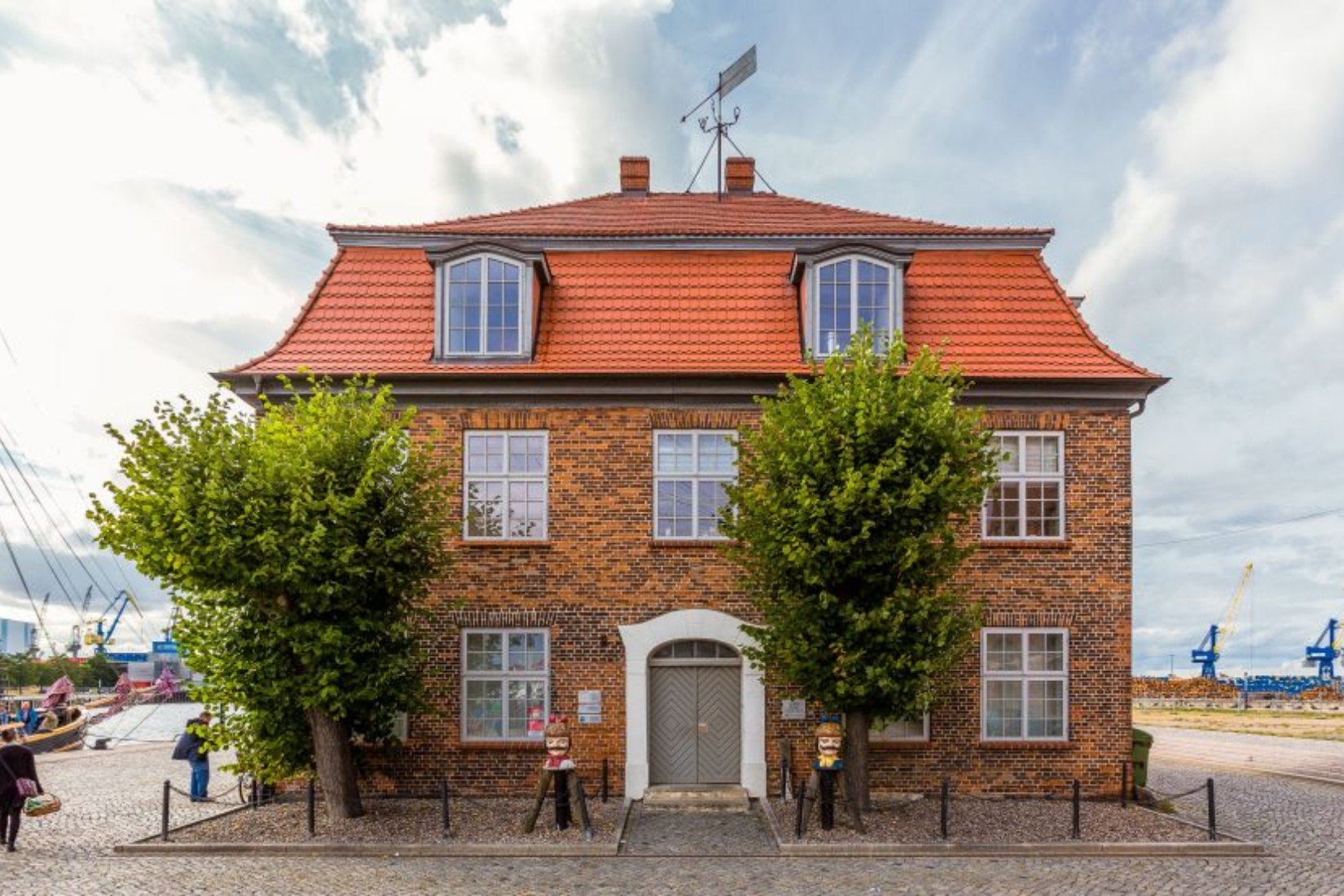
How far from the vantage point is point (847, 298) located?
56.1 feet

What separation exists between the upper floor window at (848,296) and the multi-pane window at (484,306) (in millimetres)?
4836

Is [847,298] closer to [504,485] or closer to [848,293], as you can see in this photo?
[848,293]

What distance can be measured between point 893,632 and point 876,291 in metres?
6.15

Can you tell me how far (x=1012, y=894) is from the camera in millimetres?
10992

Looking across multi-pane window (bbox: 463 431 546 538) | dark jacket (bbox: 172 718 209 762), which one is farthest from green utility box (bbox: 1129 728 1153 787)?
dark jacket (bbox: 172 718 209 762)

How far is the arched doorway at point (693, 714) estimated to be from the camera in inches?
645

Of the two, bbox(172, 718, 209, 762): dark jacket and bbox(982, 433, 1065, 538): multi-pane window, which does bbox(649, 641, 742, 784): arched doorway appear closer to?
bbox(982, 433, 1065, 538): multi-pane window

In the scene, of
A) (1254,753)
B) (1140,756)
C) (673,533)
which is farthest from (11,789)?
(1254,753)

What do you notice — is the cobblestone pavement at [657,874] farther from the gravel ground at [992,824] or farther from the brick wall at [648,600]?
the brick wall at [648,600]

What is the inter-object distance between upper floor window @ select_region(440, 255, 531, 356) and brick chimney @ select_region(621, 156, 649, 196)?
5863mm

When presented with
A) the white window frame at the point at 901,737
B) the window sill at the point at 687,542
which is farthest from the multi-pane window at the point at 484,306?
the white window frame at the point at 901,737

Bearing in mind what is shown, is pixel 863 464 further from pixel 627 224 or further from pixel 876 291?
pixel 627 224

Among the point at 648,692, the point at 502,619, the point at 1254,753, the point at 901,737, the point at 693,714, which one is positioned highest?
the point at 502,619

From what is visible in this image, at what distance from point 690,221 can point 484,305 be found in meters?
4.84
